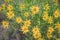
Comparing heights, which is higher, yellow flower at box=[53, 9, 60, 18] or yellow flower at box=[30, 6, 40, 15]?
yellow flower at box=[30, 6, 40, 15]

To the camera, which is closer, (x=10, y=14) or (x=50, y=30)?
(x=50, y=30)

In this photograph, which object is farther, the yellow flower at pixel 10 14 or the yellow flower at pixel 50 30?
the yellow flower at pixel 10 14

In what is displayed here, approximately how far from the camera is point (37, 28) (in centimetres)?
266

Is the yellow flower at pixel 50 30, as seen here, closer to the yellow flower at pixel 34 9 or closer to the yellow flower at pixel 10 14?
the yellow flower at pixel 34 9

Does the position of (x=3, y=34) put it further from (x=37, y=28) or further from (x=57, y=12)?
(x=57, y=12)

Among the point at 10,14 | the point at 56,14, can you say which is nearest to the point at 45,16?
the point at 56,14

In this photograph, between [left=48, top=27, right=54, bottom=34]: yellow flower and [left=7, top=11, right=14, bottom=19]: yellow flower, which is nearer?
[left=48, top=27, right=54, bottom=34]: yellow flower

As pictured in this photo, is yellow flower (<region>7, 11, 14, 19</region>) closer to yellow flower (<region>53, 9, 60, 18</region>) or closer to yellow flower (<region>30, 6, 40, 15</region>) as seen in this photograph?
yellow flower (<region>30, 6, 40, 15</region>)

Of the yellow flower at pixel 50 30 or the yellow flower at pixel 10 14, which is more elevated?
the yellow flower at pixel 10 14

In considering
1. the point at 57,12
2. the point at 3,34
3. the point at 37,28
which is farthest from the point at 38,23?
the point at 3,34

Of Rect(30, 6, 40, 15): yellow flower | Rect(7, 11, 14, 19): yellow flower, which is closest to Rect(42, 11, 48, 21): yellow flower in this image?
Rect(30, 6, 40, 15): yellow flower

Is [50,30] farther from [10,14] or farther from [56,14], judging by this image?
[10,14]

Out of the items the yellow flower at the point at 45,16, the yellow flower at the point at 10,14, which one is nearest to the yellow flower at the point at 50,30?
the yellow flower at the point at 45,16

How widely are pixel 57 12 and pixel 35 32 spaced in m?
0.40
